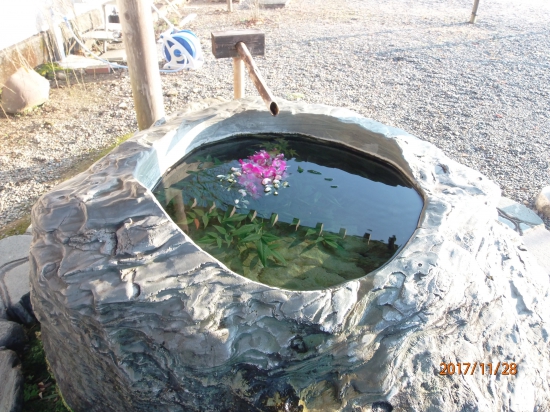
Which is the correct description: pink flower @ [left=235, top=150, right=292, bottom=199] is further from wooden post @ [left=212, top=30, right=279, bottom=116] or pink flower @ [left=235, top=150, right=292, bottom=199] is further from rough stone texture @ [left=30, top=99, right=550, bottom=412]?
wooden post @ [left=212, top=30, right=279, bottom=116]

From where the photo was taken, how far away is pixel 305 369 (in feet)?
4.29

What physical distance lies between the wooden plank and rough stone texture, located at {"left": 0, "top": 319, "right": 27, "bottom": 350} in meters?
2.01

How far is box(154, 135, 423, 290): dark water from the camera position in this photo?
5.60 feet

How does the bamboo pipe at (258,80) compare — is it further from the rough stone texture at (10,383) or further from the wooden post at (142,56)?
the rough stone texture at (10,383)

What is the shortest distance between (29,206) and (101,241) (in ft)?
6.96

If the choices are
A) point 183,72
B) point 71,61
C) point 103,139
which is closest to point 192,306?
point 103,139

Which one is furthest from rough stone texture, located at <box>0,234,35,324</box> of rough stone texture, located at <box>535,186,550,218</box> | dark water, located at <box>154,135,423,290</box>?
rough stone texture, located at <box>535,186,550,218</box>

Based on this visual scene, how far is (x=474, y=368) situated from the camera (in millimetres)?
1391

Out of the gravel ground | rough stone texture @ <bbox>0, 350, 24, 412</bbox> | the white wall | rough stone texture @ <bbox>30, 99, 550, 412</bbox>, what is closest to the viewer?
rough stone texture @ <bbox>30, 99, 550, 412</bbox>

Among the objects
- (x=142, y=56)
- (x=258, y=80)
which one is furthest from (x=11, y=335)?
(x=142, y=56)

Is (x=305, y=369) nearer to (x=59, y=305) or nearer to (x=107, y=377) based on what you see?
(x=107, y=377)

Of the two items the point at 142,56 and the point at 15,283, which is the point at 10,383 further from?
the point at 142,56

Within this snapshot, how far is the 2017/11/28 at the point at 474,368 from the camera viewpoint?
4.39ft

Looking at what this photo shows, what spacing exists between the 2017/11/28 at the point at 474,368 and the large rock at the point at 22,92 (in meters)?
4.63
